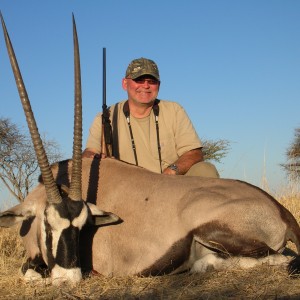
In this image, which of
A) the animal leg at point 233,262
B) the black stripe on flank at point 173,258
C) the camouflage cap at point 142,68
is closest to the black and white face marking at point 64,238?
the black stripe on flank at point 173,258

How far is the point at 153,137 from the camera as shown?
245 inches

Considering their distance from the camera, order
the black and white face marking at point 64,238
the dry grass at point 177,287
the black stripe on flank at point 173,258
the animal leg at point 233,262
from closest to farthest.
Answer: the dry grass at point 177,287 < the black and white face marking at point 64,238 < the animal leg at point 233,262 < the black stripe on flank at point 173,258

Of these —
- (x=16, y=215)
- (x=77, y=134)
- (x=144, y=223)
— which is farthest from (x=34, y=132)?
(x=144, y=223)

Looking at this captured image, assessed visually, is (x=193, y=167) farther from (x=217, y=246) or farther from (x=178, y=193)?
(x=217, y=246)

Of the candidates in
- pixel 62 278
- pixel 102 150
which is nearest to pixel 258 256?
pixel 62 278

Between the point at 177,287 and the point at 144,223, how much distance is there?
0.69 meters

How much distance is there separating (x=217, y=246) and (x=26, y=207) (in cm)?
153

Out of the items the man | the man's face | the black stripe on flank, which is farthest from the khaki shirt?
the black stripe on flank

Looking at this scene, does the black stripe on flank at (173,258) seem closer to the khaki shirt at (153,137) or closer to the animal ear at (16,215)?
the animal ear at (16,215)

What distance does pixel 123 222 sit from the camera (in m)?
4.37

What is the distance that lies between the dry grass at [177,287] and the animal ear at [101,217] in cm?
43

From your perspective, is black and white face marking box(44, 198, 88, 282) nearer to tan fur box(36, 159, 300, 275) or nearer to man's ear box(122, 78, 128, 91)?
tan fur box(36, 159, 300, 275)

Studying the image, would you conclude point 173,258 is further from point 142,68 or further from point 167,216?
point 142,68

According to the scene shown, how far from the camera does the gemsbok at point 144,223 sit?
3957 mm
